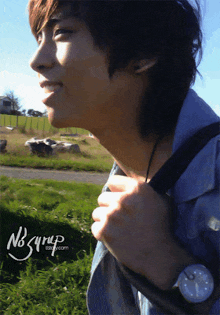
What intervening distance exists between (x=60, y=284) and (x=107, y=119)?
1.94m

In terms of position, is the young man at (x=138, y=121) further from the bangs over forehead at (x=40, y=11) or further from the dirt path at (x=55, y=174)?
the dirt path at (x=55, y=174)

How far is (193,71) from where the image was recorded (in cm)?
116

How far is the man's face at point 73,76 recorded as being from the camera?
896 mm

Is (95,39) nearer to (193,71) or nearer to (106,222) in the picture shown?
(193,71)

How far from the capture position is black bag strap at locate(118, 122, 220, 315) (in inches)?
26.6

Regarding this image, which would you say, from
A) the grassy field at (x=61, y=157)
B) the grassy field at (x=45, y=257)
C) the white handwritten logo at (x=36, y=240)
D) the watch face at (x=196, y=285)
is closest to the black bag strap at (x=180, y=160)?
the watch face at (x=196, y=285)

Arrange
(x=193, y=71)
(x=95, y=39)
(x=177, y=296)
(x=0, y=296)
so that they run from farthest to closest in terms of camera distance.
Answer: (x=0, y=296) → (x=193, y=71) → (x=95, y=39) → (x=177, y=296)

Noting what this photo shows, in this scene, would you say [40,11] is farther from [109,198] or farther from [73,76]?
[109,198]

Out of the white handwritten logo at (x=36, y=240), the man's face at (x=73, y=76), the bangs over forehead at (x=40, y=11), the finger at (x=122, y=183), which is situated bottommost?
the white handwritten logo at (x=36, y=240)

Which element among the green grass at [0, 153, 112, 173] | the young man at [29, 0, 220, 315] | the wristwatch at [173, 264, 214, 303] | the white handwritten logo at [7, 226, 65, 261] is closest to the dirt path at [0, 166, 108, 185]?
the green grass at [0, 153, 112, 173]

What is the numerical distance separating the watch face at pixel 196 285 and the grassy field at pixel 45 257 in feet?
5.83

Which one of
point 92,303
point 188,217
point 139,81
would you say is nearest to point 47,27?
point 139,81

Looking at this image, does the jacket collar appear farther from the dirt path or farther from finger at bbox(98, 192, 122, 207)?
the dirt path

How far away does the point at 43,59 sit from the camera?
927 mm
